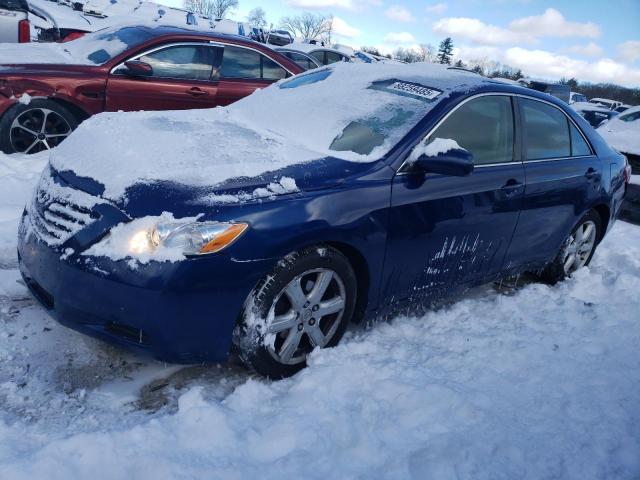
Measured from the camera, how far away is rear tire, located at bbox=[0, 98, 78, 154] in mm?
5211

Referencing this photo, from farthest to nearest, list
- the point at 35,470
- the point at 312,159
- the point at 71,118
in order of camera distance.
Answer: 1. the point at 71,118
2. the point at 312,159
3. the point at 35,470

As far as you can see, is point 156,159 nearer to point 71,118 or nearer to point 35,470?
point 35,470

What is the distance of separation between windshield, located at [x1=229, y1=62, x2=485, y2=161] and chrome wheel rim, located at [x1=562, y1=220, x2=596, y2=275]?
172 centimetres

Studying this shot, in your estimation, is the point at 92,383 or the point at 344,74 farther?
the point at 344,74

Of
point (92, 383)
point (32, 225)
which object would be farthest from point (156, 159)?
point (92, 383)

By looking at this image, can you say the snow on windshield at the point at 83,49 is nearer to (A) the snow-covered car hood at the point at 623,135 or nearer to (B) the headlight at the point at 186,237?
(B) the headlight at the point at 186,237

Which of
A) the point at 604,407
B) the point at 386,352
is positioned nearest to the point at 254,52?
the point at 386,352

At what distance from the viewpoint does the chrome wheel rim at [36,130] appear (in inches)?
208

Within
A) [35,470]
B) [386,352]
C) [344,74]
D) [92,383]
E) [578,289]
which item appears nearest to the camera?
[35,470]

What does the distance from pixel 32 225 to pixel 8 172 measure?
2862 mm

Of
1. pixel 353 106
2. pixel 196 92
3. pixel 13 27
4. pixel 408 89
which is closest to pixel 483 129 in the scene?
pixel 408 89

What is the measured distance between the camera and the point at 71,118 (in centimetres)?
547

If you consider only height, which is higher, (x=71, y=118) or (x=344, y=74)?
(x=344, y=74)

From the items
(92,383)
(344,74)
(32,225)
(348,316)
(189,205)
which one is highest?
(344,74)
